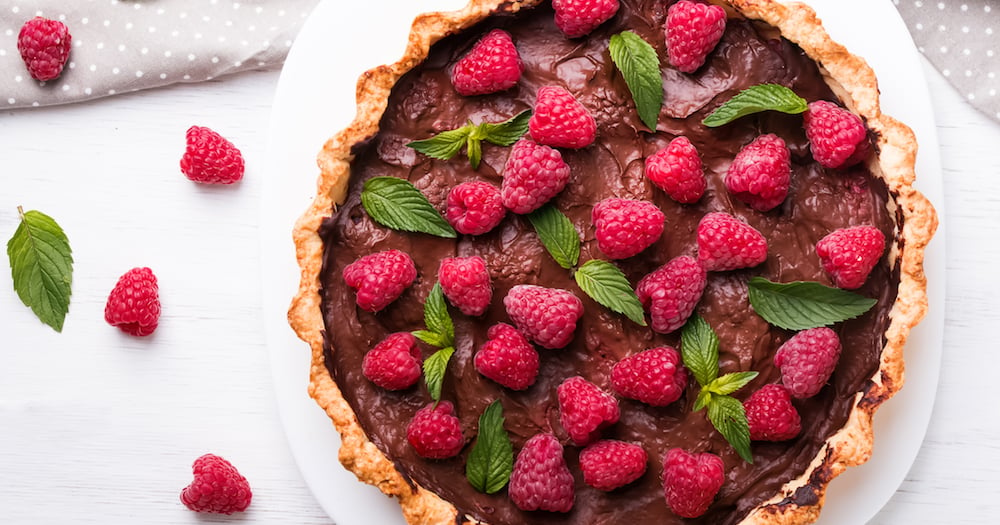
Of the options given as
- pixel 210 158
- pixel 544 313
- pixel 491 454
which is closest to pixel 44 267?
pixel 210 158

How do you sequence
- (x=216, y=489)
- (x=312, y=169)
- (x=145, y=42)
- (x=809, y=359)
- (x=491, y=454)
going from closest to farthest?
1. (x=809, y=359)
2. (x=491, y=454)
3. (x=312, y=169)
4. (x=216, y=489)
5. (x=145, y=42)

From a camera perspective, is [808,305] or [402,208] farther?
[402,208]

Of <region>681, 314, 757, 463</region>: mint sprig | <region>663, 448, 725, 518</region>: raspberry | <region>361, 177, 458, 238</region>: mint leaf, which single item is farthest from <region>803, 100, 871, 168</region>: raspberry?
<region>361, 177, 458, 238</region>: mint leaf

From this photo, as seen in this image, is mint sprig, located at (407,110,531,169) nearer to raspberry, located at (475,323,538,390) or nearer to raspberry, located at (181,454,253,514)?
raspberry, located at (475,323,538,390)

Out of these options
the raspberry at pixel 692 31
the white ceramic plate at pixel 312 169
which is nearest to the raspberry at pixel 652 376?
the raspberry at pixel 692 31

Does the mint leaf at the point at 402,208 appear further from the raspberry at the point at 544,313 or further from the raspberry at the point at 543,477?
the raspberry at the point at 543,477

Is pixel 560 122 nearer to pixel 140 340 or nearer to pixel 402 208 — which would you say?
pixel 402 208
